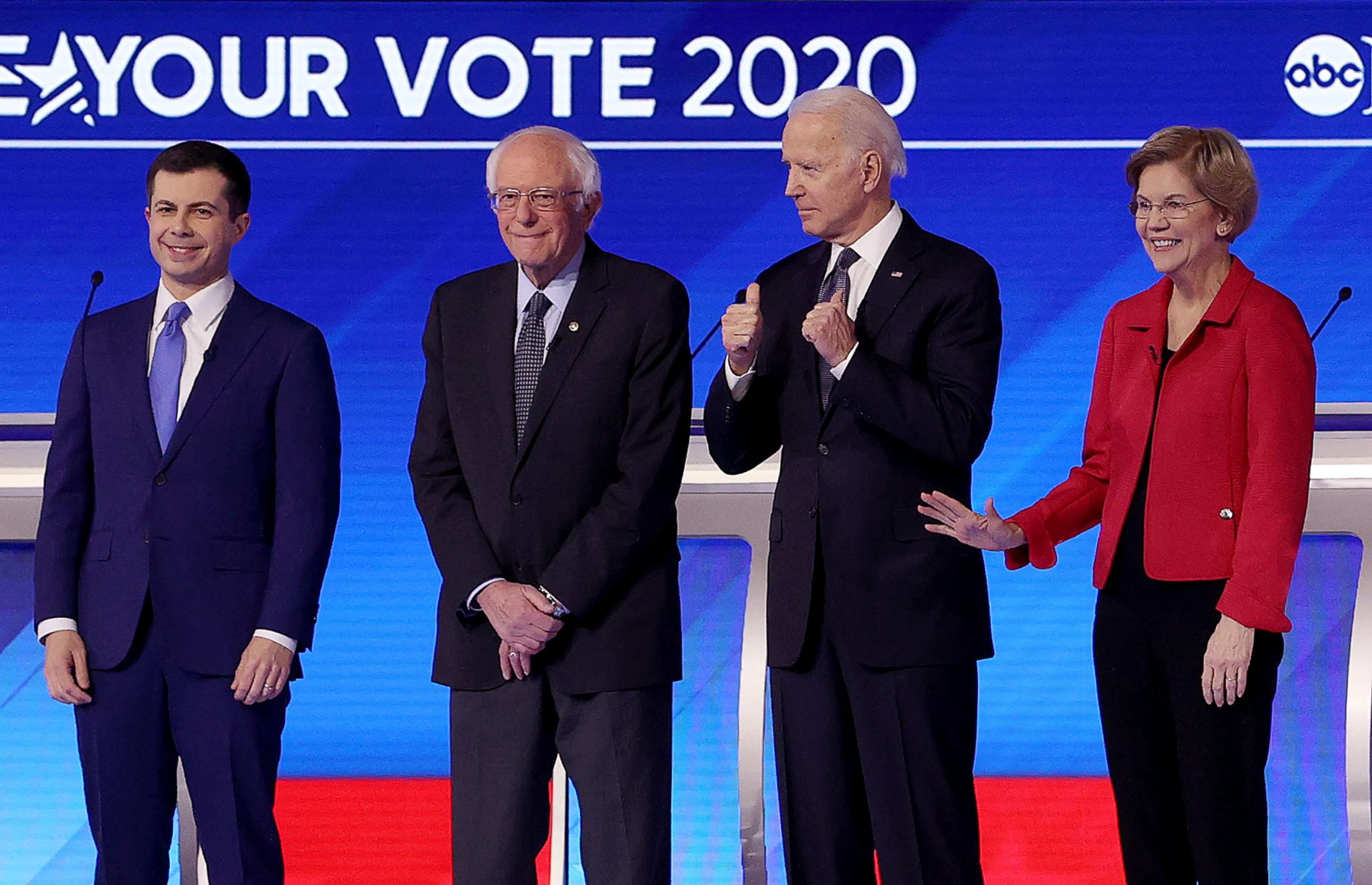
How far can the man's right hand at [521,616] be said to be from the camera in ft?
8.34

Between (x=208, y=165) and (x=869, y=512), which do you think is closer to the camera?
(x=869, y=512)

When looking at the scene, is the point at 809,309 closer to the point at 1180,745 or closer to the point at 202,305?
the point at 1180,745

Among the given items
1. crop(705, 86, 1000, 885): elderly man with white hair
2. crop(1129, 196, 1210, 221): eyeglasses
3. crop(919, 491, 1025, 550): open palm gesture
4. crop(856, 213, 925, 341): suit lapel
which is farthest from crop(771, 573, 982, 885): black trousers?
crop(1129, 196, 1210, 221): eyeglasses

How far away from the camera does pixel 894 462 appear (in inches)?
102

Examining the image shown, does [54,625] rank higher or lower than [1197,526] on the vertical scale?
lower

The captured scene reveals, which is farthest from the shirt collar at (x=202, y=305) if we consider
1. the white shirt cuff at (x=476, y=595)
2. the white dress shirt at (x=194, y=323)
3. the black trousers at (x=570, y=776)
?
the black trousers at (x=570, y=776)

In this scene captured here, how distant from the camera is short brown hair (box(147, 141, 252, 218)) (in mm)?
2895

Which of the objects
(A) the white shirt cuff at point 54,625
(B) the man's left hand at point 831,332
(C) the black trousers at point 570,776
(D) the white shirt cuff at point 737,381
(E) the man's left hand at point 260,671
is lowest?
(C) the black trousers at point 570,776

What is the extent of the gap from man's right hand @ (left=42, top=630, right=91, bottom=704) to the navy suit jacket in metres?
0.02

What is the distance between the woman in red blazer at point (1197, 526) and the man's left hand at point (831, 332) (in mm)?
277

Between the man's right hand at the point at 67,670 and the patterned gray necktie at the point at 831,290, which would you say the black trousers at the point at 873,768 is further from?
the man's right hand at the point at 67,670

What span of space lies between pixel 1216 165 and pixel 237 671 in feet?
5.85

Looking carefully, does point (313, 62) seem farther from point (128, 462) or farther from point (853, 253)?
point (853, 253)

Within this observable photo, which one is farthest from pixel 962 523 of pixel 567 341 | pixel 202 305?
pixel 202 305
